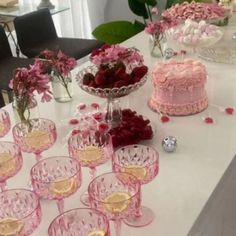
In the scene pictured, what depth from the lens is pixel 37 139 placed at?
1.17m

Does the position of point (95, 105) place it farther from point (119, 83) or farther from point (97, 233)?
point (97, 233)

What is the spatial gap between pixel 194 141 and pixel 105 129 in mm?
255

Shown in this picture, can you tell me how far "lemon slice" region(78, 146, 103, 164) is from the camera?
3.48 feet

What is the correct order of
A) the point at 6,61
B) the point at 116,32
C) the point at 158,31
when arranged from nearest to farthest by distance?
the point at 158,31 → the point at 6,61 → the point at 116,32

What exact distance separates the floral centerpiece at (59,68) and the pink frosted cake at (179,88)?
30cm

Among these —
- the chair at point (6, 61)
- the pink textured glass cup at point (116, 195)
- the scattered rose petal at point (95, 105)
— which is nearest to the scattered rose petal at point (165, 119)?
the scattered rose petal at point (95, 105)

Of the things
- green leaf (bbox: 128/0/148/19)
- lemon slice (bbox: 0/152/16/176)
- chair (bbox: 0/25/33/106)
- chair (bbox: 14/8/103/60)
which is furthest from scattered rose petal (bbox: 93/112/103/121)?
green leaf (bbox: 128/0/148/19)

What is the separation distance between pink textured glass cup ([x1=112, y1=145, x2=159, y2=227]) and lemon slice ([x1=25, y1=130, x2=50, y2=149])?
21 cm

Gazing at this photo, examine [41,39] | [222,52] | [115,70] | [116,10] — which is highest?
[115,70]

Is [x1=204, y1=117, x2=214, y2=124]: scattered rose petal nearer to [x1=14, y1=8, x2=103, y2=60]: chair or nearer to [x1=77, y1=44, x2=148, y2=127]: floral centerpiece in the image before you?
[x1=77, y1=44, x2=148, y2=127]: floral centerpiece

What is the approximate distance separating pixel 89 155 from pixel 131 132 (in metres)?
0.20

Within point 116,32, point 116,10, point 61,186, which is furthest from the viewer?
point 116,10

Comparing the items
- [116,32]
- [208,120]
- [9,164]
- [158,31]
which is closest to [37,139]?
[9,164]

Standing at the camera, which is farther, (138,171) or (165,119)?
(165,119)
